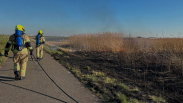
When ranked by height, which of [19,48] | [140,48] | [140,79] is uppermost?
[19,48]

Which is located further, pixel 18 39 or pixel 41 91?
pixel 18 39

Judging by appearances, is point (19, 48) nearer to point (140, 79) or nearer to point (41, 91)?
→ point (41, 91)

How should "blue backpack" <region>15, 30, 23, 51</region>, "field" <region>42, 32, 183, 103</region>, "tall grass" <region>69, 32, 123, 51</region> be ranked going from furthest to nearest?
"tall grass" <region>69, 32, 123, 51</region>, "blue backpack" <region>15, 30, 23, 51</region>, "field" <region>42, 32, 183, 103</region>

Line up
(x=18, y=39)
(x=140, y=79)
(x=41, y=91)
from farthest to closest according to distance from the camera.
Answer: (x=140, y=79) → (x=18, y=39) → (x=41, y=91)

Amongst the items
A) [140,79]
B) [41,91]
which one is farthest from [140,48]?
[41,91]

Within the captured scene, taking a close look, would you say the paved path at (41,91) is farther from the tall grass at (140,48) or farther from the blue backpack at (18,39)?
the tall grass at (140,48)

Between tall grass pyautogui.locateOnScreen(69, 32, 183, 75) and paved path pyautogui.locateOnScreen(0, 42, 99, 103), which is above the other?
tall grass pyautogui.locateOnScreen(69, 32, 183, 75)

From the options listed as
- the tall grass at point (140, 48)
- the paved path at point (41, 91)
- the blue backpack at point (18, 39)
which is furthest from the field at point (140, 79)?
the blue backpack at point (18, 39)

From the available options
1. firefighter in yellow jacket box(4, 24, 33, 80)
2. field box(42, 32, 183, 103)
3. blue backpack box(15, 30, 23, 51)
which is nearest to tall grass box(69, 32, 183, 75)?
field box(42, 32, 183, 103)

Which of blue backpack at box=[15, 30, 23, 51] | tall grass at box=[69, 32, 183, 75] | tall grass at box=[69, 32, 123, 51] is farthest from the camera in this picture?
tall grass at box=[69, 32, 123, 51]

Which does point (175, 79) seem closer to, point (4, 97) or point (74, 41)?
point (4, 97)

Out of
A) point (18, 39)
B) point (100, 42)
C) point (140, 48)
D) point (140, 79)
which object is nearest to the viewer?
point (18, 39)

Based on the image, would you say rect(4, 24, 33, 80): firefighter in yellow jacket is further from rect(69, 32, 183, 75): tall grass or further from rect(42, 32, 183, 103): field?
rect(69, 32, 183, 75): tall grass

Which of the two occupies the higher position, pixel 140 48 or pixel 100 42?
pixel 100 42
